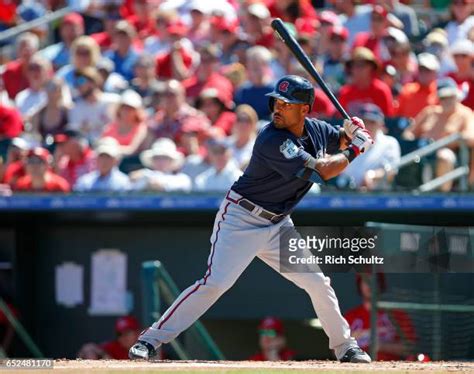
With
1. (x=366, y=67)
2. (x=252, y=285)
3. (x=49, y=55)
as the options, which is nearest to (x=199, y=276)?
(x=252, y=285)

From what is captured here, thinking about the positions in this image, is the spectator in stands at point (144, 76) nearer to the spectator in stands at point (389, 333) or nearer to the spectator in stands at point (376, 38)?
the spectator in stands at point (376, 38)

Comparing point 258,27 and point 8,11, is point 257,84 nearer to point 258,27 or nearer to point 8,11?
point 258,27

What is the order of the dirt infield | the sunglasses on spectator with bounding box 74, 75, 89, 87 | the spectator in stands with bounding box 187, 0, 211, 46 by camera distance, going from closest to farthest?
the dirt infield < the sunglasses on spectator with bounding box 74, 75, 89, 87 < the spectator in stands with bounding box 187, 0, 211, 46

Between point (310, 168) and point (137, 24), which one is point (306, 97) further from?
point (137, 24)

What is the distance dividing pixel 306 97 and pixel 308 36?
18.0ft

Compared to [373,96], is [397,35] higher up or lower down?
higher up

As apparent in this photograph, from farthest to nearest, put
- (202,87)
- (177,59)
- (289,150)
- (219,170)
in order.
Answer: (177,59) → (202,87) → (219,170) → (289,150)

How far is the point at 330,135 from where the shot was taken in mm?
6766

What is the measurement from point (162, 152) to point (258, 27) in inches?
93.6

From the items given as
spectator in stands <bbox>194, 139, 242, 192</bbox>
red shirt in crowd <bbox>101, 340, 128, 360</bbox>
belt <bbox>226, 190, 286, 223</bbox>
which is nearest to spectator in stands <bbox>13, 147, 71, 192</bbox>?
spectator in stands <bbox>194, 139, 242, 192</bbox>

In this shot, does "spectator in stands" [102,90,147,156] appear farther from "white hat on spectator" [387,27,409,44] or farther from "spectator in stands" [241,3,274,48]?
"white hat on spectator" [387,27,409,44]

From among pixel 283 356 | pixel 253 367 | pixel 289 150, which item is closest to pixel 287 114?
pixel 289 150

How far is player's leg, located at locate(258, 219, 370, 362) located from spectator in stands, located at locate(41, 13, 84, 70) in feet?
22.6

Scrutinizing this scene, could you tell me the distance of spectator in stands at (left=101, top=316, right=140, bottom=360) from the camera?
973 cm
